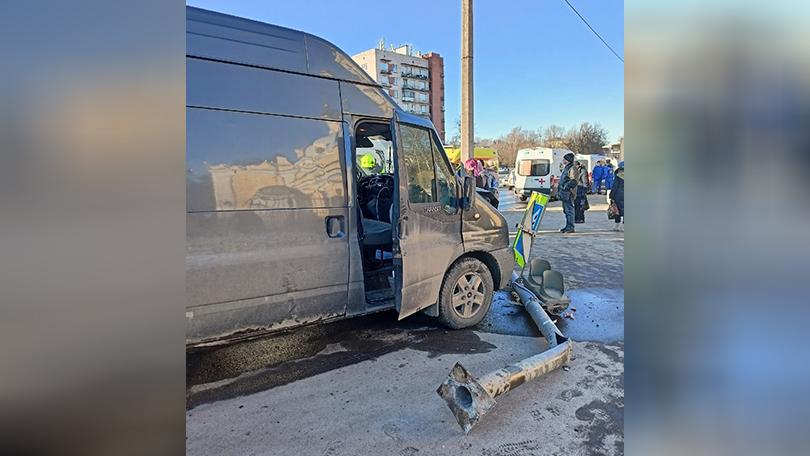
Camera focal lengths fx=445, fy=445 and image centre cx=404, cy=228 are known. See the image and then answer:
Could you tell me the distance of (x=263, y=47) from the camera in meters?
3.39

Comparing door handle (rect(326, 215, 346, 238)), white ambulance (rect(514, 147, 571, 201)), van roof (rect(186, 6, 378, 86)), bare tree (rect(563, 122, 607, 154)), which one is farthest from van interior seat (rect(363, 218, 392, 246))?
bare tree (rect(563, 122, 607, 154))

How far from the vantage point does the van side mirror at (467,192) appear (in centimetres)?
437

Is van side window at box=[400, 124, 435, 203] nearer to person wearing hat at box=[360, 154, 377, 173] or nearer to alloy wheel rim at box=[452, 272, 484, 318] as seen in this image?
alloy wheel rim at box=[452, 272, 484, 318]

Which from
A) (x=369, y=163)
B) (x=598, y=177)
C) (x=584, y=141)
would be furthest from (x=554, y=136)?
(x=369, y=163)

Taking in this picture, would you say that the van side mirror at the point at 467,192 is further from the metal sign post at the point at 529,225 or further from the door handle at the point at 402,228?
the metal sign post at the point at 529,225

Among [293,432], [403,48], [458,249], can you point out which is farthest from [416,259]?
[403,48]

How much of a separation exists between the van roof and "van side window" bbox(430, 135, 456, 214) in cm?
97

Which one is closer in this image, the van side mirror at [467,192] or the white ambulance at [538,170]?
the van side mirror at [467,192]

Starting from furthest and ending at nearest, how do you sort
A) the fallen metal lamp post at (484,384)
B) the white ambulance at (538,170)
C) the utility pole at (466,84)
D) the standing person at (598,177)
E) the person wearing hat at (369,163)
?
the standing person at (598,177) → the white ambulance at (538,170) → the utility pole at (466,84) → the person wearing hat at (369,163) → the fallen metal lamp post at (484,384)

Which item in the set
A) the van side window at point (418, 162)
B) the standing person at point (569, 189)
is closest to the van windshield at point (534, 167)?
the standing person at point (569, 189)

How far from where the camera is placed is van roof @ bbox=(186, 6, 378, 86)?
10.3 feet

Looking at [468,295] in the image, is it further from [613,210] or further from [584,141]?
[584,141]

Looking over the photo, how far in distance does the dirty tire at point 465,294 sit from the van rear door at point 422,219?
204mm
